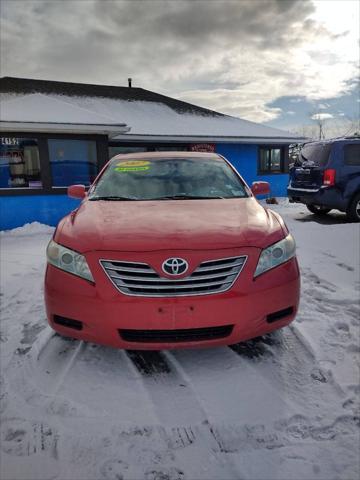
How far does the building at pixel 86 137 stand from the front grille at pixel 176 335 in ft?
25.2

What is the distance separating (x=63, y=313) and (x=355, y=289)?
328cm

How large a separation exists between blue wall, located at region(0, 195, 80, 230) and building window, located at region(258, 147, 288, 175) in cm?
976

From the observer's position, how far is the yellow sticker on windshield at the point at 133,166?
3897 mm

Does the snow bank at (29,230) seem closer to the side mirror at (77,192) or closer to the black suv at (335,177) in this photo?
the side mirror at (77,192)

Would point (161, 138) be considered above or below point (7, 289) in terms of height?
above

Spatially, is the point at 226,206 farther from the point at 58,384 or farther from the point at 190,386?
the point at 58,384

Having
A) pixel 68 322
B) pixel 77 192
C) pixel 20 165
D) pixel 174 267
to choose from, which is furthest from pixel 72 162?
pixel 174 267

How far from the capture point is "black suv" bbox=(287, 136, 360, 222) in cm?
838

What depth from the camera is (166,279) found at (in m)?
2.21

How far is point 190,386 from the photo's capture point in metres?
2.33

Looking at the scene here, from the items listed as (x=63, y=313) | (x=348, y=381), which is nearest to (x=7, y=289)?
(x=63, y=313)

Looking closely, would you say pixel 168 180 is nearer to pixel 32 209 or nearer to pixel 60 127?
pixel 60 127

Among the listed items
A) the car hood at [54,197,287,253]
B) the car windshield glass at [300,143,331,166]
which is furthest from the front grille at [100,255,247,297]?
the car windshield glass at [300,143,331,166]

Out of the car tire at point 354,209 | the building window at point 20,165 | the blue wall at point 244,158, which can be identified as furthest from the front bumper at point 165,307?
the blue wall at point 244,158
